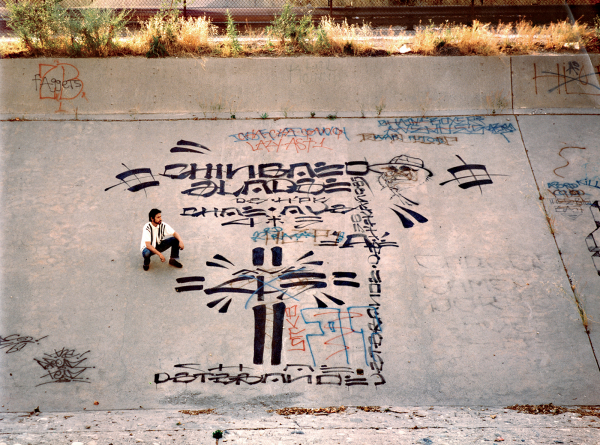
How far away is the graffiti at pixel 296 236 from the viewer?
7805mm

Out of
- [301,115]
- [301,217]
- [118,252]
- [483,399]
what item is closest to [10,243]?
[118,252]

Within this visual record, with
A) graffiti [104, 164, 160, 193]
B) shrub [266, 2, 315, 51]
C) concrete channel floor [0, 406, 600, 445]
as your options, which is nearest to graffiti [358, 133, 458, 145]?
shrub [266, 2, 315, 51]

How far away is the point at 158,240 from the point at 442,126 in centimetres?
576

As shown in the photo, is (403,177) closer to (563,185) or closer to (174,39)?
(563,185)

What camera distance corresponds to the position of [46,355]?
21.1ft

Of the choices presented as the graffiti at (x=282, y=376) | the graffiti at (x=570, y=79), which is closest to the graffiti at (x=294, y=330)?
the graffiti at (x=282, y=376)

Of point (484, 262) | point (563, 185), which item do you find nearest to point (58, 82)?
point (484, 262)

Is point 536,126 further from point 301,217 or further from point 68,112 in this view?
point 68,112

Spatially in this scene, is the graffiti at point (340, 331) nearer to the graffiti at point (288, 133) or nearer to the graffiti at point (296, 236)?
the graffiti at point (296, 236)

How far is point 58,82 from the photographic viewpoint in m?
10.2

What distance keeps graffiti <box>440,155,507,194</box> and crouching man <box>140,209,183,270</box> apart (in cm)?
458

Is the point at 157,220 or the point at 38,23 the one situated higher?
the point at 38,23

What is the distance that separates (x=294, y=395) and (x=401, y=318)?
5.97ft

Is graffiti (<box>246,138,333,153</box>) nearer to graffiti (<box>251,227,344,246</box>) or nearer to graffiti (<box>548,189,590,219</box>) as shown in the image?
graffiti (<box>251,227,344,246</box>)
